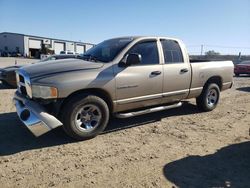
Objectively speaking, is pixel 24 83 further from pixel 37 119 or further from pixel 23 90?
pixel 37 119

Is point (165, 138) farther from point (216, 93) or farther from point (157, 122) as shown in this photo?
point (216, 93)

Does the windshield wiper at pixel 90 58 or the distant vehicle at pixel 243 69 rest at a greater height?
the windshield wiper at pixel 90 58

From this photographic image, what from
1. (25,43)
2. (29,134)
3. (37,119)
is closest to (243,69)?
(29,134)

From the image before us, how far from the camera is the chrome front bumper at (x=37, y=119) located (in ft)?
15.0

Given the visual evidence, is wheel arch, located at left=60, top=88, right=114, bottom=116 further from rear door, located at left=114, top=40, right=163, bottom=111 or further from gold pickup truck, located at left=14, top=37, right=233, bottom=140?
rear door, located at left=114, top=40, right=163, bottom=111

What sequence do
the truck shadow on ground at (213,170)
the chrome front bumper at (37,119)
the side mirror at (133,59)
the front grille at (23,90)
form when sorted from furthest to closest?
the side mirror at (133,59) < the front grille at (23,90) < the chrome front bumper at (37,119) < the truck shadow on ground at (213,170)

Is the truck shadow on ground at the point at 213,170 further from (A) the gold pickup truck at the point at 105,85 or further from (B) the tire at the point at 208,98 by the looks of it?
(B) the tire at the point at 208,98

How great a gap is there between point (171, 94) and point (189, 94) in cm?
73

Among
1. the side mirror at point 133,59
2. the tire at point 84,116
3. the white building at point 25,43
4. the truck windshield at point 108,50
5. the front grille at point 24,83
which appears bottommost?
the tire at point 84,116

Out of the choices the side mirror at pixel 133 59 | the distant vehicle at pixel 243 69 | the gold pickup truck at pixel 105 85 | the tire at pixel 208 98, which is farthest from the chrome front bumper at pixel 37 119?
the distant vehicle at pixel 243 69

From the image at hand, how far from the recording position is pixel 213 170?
404 cm

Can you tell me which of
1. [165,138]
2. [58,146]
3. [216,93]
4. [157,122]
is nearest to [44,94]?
[58,146]

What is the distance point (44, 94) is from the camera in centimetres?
469

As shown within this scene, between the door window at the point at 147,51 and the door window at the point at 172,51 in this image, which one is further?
the door window at the point at 172,51
